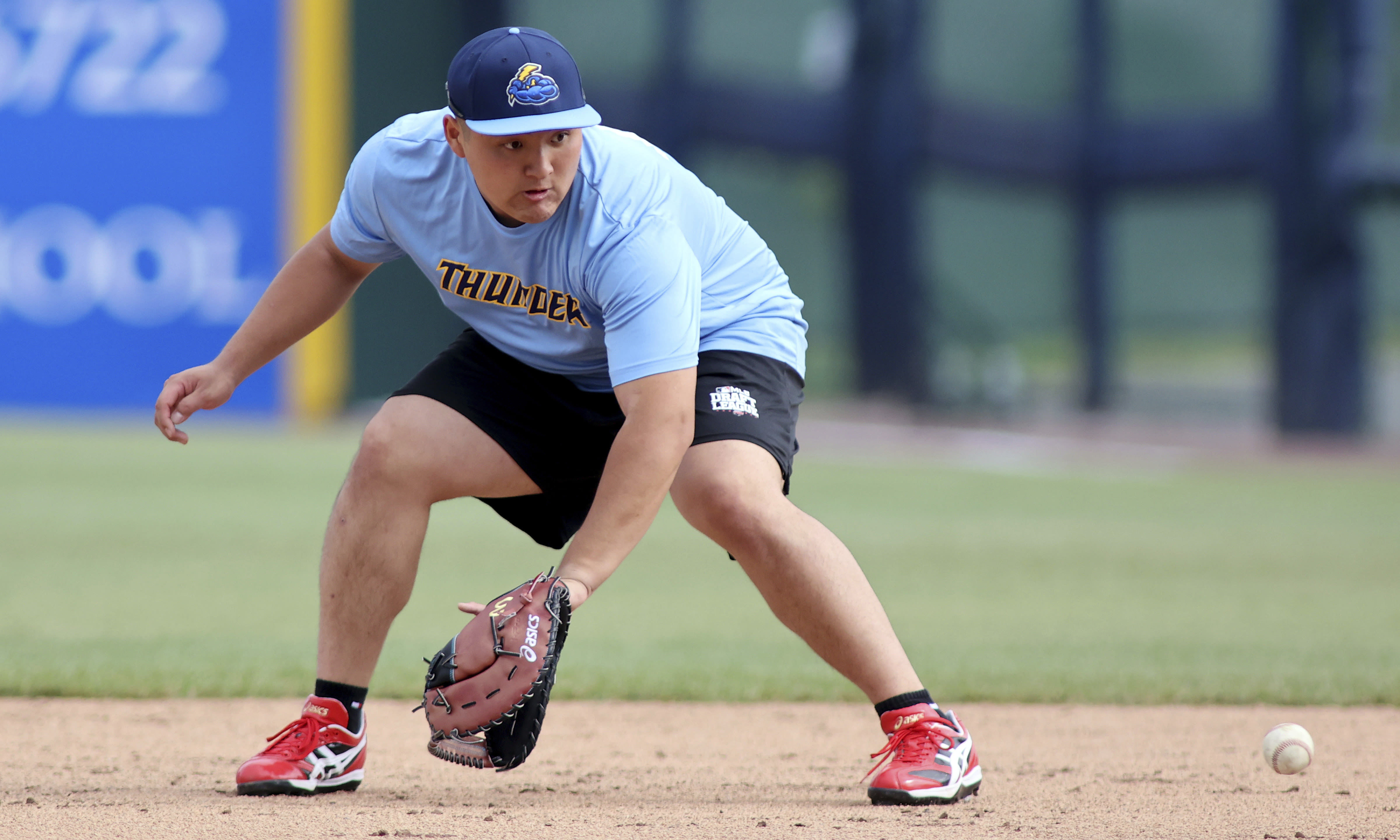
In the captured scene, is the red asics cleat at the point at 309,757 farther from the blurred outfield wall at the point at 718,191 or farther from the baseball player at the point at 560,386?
the blurred outfield wall at the point at 718,191

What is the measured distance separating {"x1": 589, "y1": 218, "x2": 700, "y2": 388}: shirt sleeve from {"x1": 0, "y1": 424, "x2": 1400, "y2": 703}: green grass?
2006 mm

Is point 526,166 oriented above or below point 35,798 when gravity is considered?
above

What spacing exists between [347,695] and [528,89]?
1.29 m

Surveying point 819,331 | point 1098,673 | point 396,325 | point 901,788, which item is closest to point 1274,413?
point 819,331

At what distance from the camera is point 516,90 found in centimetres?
250

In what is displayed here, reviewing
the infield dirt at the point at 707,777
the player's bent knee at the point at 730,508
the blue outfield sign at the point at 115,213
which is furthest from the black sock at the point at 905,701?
the blue outfield sign at the point at 115,213

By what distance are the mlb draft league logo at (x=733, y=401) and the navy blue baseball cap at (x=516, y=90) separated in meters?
0.61

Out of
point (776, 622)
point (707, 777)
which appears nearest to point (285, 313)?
point (707, 777)

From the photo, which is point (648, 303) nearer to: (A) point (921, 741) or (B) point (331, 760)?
(A) point (921, 741)

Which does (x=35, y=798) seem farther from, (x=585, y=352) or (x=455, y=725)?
(x=585, y=352)

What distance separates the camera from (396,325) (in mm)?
18156

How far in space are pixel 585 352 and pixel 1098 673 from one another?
2.52 m

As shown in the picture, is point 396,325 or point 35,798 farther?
point 396,325

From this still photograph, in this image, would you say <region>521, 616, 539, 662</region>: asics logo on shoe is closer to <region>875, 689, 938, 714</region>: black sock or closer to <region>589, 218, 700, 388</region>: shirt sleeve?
<region>589, 218, 700, 388</region>: shirt sleeve
